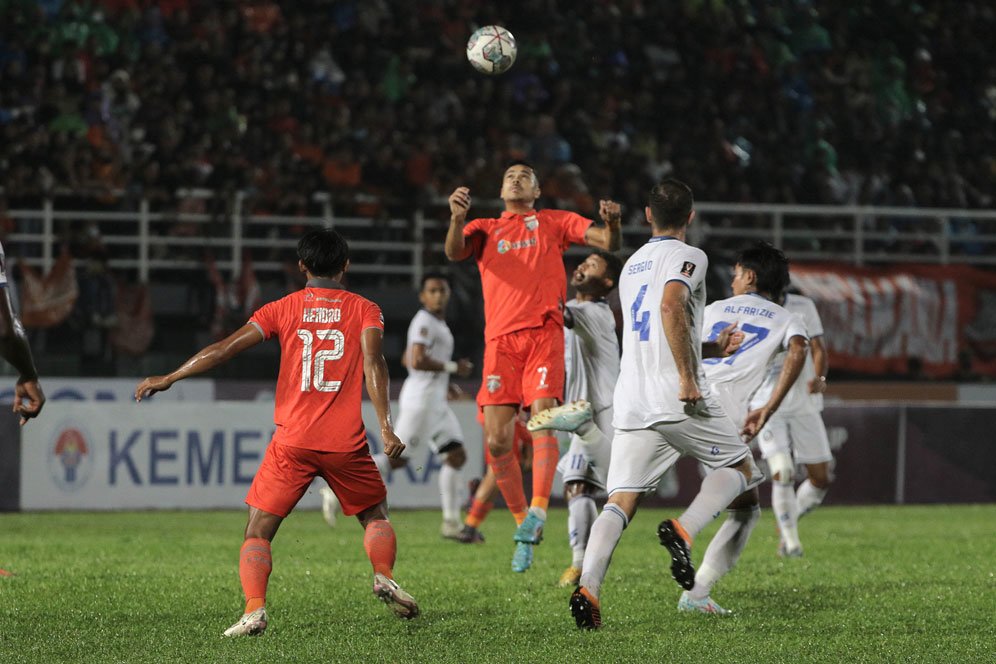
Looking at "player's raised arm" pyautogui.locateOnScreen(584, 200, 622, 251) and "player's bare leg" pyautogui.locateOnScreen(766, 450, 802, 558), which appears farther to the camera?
"player's bare leg" pyautogui.locateOnScreen(766, 450, 802, 558)

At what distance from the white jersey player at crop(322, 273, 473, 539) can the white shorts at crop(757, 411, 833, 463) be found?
268 cm

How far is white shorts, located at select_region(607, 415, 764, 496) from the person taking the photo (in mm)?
7016

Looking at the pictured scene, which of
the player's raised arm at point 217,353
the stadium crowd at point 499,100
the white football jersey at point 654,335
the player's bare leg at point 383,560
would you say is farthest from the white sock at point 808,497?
the stadium crowd at point 499,100

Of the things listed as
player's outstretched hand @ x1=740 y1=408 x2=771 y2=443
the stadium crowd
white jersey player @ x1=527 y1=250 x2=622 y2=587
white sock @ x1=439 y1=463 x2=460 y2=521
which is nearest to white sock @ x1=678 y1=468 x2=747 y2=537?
player's outstretched hand @ x1=740 y1=408 x2=771 y2=443

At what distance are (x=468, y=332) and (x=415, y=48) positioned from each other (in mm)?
5372

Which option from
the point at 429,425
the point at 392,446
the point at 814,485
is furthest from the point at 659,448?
the point at 429,425

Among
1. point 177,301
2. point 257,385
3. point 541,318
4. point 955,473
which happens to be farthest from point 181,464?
point 955,473

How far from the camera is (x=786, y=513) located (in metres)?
11.0

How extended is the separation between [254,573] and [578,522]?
9.36ft

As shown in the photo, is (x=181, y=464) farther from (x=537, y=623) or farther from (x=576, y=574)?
(x=537, y=623)

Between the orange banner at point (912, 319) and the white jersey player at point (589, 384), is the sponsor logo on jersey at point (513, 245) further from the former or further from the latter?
the orange banner at point (912, 319)

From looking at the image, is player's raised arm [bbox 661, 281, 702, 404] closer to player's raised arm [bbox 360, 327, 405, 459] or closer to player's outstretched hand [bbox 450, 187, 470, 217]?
player's raised arm [bbox 360, 327, 405, 459]

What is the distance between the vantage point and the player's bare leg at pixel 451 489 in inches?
498

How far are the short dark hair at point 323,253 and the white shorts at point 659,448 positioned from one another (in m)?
1.60
